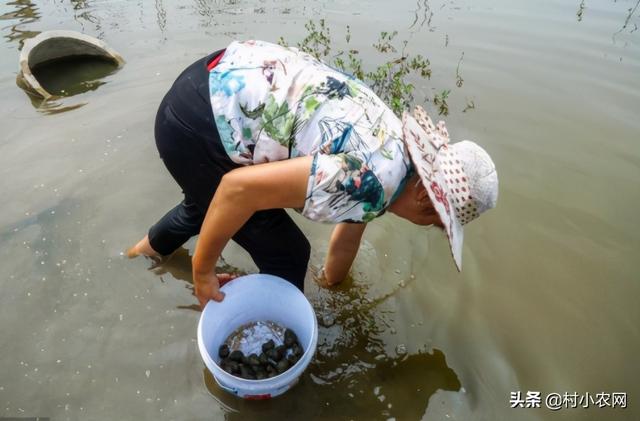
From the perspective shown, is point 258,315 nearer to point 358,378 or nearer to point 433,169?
point 358,378

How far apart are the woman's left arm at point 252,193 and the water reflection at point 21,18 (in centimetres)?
480

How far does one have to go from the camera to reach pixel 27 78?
4043mm

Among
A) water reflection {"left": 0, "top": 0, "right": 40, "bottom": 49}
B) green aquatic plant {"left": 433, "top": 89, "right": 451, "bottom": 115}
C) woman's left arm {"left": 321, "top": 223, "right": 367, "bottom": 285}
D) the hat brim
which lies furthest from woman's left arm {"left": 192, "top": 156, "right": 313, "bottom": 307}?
water reflection {"left": 0, "top": 0, "right": 40, "bottom": 49}

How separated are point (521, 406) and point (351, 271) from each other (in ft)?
3.37

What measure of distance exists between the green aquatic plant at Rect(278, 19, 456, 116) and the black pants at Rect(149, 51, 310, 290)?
1.95 metres

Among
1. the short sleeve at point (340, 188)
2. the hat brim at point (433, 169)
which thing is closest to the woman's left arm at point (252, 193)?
the short sleeve at point (340, 188)

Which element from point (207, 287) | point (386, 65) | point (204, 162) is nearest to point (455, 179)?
point (204, 162)

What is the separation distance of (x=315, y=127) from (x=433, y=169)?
1.27 ft

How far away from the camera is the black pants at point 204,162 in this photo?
1613 millimetres

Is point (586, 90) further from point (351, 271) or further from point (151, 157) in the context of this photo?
point (151, 157)

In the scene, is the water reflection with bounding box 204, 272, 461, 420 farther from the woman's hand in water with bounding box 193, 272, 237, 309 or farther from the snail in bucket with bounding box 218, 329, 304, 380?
the woman's hand in water with bounding box 193, 272, 237, 309

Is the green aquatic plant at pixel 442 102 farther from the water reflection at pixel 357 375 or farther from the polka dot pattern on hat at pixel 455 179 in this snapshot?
the polka dot pattern on hat at pixel 455 179

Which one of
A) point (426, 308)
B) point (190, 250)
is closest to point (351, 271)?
point (426, 308)

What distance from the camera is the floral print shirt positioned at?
4.46 ft
